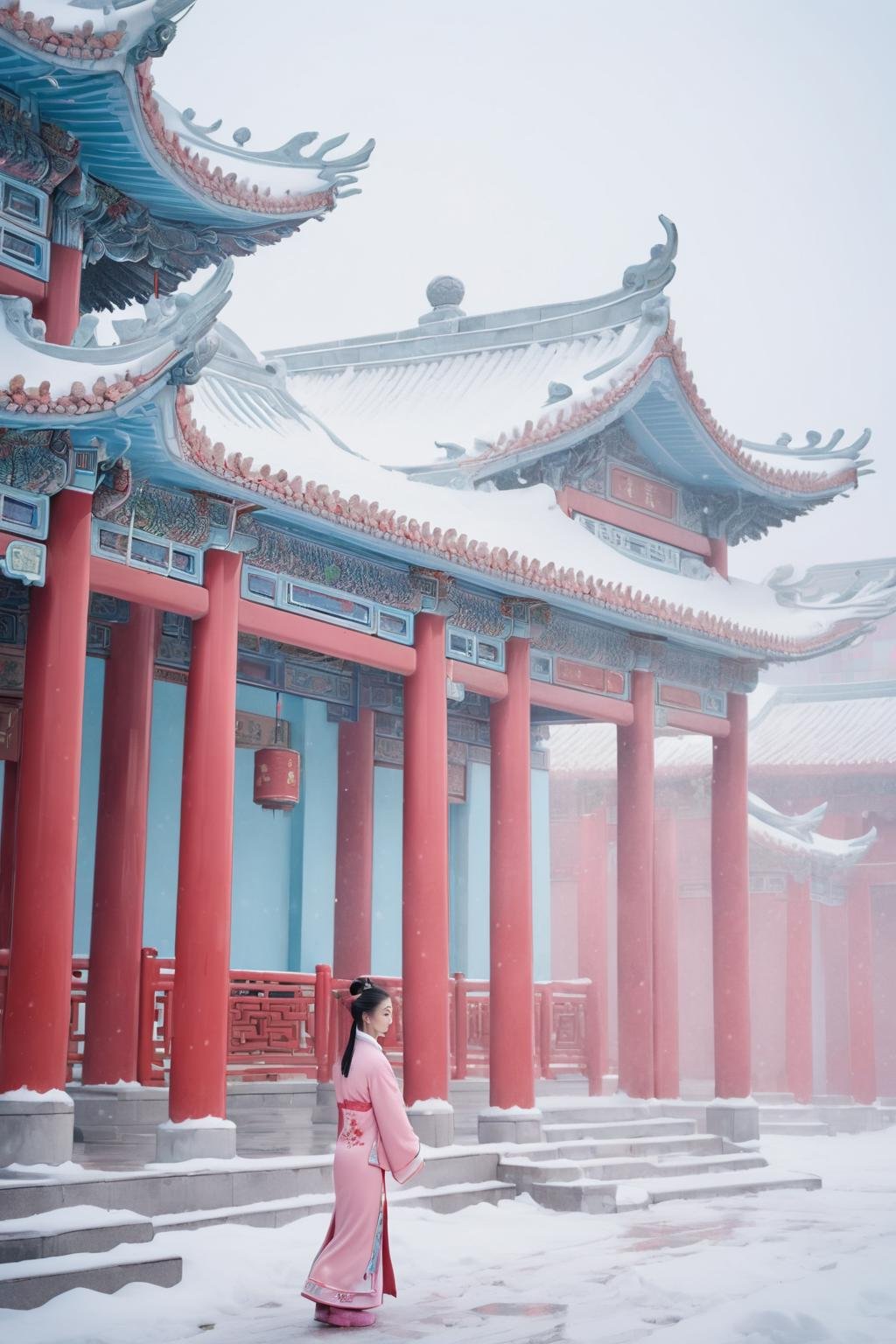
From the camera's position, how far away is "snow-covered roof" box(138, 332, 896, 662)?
1091cm

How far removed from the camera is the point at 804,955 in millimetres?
23219

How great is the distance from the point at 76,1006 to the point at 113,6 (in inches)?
281

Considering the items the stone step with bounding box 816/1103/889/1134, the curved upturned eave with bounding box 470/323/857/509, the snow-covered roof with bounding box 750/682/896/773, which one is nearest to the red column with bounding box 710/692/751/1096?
the curved upturned eave with bounding box 470/323/857/509

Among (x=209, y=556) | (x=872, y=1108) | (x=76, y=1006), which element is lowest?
(x=872, y=1108)

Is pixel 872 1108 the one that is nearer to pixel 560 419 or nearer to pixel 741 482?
pixel 741 482

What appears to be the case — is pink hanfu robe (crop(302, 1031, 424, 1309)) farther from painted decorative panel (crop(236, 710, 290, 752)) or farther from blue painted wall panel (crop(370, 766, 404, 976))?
blue painted wall panel (crop(370, 766, 404, 976))

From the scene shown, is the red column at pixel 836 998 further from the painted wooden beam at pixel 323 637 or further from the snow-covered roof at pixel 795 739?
the painted wooden beam at pixel 323 637

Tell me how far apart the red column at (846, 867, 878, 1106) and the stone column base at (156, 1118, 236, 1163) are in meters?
16.0

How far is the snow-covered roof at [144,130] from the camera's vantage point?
885 cm

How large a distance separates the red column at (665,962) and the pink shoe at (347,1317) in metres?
8.24

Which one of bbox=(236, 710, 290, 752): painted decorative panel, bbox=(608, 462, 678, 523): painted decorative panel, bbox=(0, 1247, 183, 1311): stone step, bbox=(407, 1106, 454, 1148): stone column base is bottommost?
bbox=(0, 1247, 183, 1311): stone step

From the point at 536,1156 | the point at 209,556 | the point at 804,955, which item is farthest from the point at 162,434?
the point at 804,955

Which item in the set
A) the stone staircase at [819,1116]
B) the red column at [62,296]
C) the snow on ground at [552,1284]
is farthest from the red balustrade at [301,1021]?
the stone staircase at [819,1116]

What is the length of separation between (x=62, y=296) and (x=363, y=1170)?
17.9 ft
